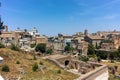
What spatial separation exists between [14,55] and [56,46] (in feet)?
182

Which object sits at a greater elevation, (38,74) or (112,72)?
(38,74)

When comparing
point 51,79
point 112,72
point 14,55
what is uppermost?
point 14,55

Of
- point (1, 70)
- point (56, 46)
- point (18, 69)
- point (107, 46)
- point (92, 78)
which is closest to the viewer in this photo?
point (92, 78)

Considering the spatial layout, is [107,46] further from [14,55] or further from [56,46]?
[14,55]

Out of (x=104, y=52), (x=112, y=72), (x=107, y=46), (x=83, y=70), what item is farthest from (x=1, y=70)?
(x=107, y=46)

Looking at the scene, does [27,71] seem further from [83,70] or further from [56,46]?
[56,46]

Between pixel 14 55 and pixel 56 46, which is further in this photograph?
pixel 56 46

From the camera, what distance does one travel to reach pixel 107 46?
247ft

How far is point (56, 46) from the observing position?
8169 cm

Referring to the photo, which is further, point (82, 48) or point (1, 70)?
point (82, 48)

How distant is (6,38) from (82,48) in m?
28.1

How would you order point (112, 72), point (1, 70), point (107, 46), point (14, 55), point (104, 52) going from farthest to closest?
point (107, 46)
point (104, 52)
point (112, 72)
point (14, 55)
point (1, 70)

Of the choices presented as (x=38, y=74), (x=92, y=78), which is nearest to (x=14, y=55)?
(x=38, y=74)

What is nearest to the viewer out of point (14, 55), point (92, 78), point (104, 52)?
point (92, 78)
